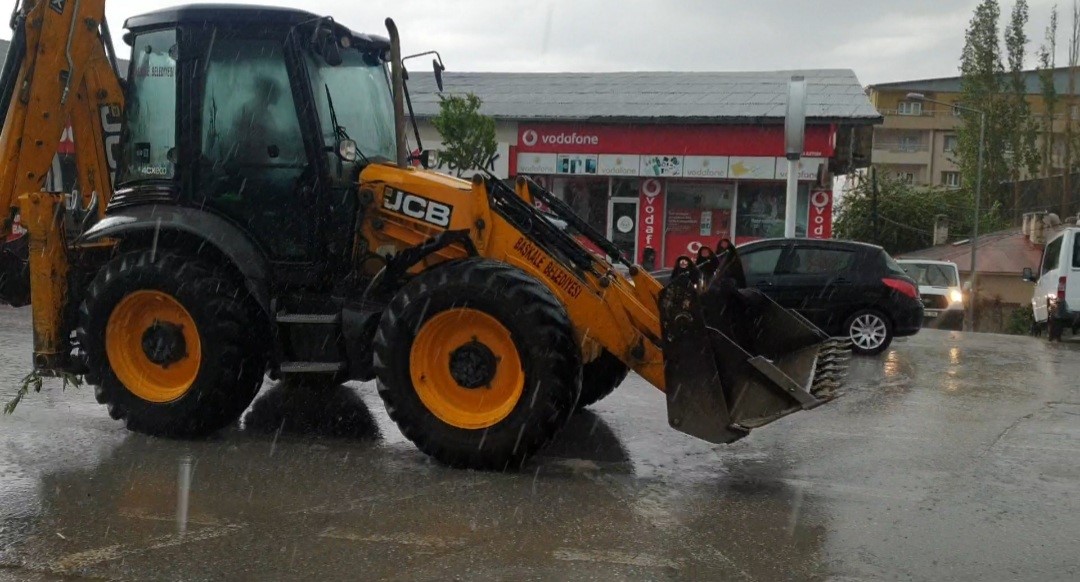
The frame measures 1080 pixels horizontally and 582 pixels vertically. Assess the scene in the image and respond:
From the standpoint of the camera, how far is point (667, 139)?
28094 mm

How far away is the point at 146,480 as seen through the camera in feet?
19.8

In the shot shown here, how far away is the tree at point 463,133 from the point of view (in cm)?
2495

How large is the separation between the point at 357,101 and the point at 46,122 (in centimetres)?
208

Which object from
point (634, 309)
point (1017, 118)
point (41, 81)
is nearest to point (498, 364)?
point (634, 309)

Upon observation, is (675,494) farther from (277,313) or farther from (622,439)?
(277,313)

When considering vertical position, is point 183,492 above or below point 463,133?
below

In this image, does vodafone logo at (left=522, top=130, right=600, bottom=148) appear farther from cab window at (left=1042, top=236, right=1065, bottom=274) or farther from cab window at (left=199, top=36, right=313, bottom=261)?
cab window at (left=199, top=36, right=313, bottom=261)

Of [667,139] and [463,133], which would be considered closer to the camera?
[463,133]

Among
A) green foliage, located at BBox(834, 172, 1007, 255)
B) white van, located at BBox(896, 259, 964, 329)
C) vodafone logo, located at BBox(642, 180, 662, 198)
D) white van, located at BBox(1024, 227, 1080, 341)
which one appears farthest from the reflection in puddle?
green foliage, located at BBox(834, 172, 1007, 255)

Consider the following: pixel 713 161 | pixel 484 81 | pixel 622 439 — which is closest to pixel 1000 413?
pixel 622 439

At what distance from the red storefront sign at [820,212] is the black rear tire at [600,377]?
20067 mm

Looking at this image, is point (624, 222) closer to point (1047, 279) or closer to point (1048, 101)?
point (1047, 279)

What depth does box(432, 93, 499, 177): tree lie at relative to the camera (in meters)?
25.0

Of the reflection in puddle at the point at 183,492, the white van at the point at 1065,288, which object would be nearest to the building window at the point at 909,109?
the white van at the point at 1065,288
